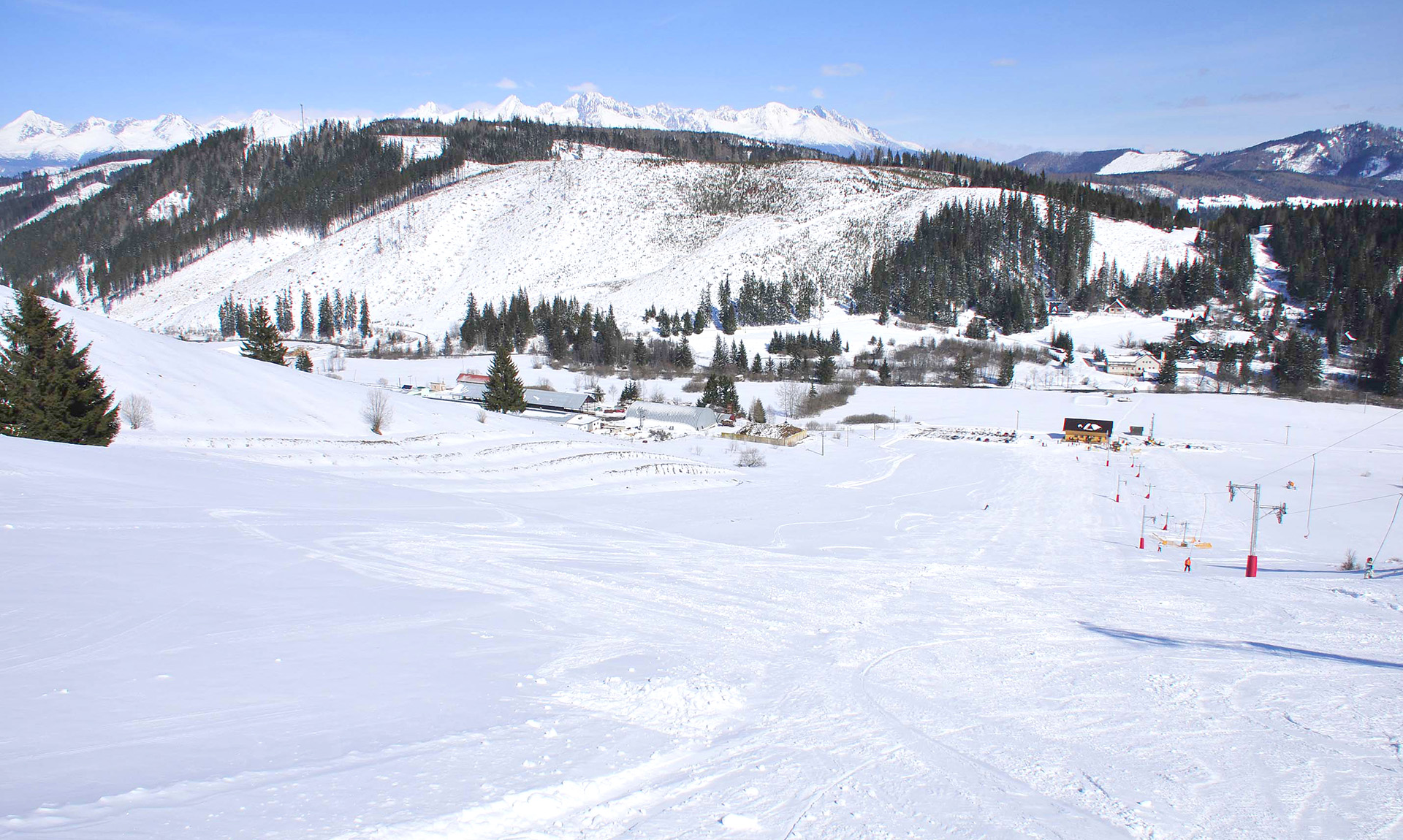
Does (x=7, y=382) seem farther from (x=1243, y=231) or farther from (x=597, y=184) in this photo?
(x=1243, y=231)

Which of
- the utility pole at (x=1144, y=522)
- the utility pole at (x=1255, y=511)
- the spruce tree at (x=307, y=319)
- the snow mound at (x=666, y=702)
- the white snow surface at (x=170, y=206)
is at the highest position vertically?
the white snow surface at (x=170, y=206)

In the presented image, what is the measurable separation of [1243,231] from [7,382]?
180577mm

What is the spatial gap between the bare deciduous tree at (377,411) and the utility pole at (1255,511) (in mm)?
35935

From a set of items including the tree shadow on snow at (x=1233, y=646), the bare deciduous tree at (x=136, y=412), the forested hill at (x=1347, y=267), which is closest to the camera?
the tree shadow on snow at (x=1233, y=646)

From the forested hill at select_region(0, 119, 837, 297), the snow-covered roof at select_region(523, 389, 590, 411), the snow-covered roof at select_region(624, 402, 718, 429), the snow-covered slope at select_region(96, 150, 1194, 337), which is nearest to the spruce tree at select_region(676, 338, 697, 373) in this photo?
the snow-covered slope at select_region(96, 150, 1194, 337)

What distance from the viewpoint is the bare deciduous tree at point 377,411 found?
35.7 meters

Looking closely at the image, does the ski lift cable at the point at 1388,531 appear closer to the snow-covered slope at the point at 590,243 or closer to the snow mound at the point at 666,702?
the snow mound at the point at 666,702

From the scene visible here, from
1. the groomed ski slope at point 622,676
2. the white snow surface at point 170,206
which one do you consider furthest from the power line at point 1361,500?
the white snow surface at point 170,206

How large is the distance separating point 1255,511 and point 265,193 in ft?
701

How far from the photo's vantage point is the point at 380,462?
96.1ft

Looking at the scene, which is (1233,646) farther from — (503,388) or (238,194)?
(238,194)

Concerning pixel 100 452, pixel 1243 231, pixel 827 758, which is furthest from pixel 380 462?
pixel 1243 231

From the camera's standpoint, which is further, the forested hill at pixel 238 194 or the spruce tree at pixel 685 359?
the forested hill at pixel 238 194

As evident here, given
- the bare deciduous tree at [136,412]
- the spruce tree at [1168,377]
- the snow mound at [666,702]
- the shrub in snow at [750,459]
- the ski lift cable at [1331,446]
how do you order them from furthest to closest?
1. the spruce tree at [1168,377]
2. the ski lift cable at [1331,446]
3. the shrub in snow at [750,459]
4. the bare deciduous tree at [136,412]
5. the snow mound at [666,702]
